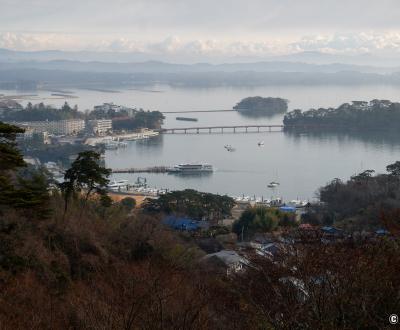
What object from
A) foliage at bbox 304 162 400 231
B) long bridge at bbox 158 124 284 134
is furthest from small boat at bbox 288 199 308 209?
long bridge at bbox 158 124 284 134

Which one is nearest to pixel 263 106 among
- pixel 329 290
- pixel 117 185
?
pixel 117 185

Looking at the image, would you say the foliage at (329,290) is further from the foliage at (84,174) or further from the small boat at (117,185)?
the small boat at (117,185)

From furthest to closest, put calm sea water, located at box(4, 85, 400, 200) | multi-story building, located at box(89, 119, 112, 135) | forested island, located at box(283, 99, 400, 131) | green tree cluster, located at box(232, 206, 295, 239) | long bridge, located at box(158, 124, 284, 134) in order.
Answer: long bridge, located at box(158, 124, 284, 134), forested island, located at box(283, 99, 400, 131), multi-story building, located at box(89, 119, 112, 135), calm sea water, located at box(4, 85, 400, 200), green tree cluster, located at box(232, 206, 295, 239)

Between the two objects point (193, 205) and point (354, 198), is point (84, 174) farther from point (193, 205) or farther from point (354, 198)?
point (354, 198)

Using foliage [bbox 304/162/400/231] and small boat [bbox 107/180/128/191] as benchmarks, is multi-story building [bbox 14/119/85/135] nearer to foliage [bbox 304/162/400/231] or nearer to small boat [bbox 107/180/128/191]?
small boat [bbox 107/180/128/191]

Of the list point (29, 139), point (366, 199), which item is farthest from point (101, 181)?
point (29, 139)

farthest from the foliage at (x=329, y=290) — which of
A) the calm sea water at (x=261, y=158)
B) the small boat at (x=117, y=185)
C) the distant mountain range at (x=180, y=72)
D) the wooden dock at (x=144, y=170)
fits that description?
the distant mountain range at (x=180, y=72)
